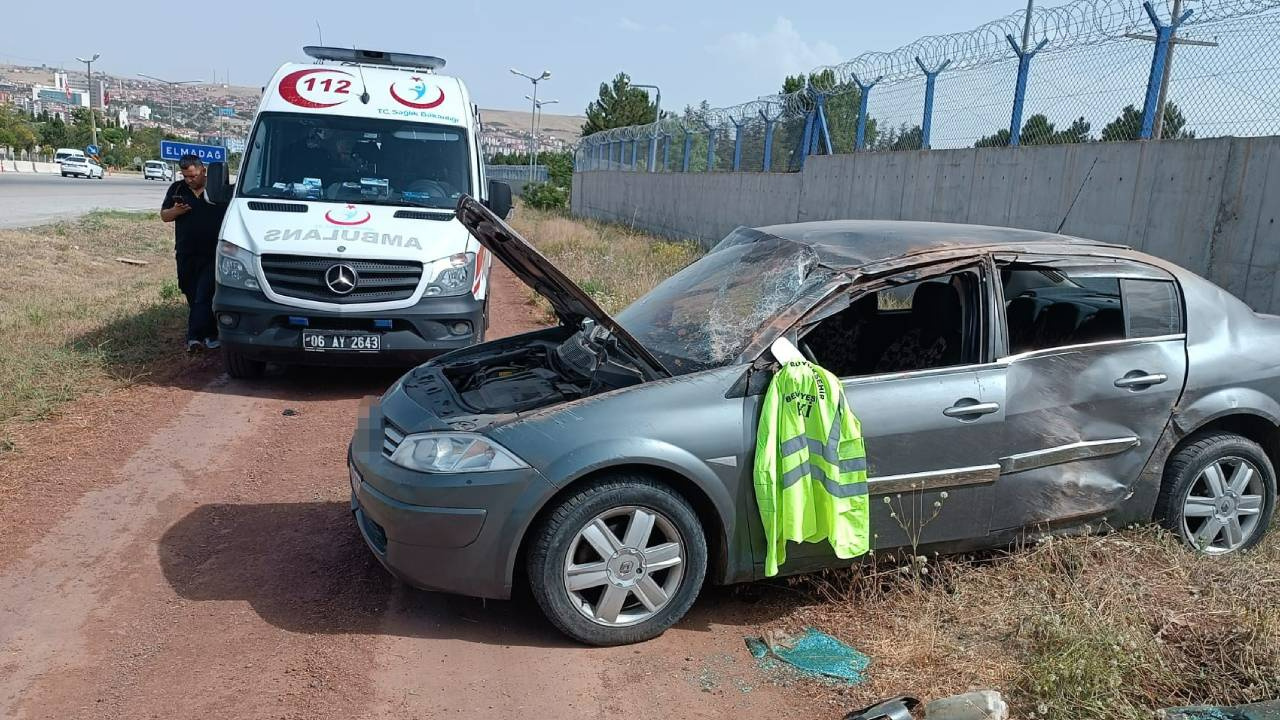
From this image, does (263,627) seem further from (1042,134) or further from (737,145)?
(737,145)

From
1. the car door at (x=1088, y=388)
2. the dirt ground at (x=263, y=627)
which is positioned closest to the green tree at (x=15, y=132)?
the dirt ground at (x=263, y=627)

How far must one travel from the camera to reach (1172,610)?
3.96 m

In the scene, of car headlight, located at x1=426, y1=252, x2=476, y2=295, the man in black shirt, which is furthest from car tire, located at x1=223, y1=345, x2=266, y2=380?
car headlight, located at x1=426, y1=252, x2=476, y2=295

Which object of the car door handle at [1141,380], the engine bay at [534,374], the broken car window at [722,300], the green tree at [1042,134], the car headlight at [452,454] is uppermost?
the green tree at [1042,134]

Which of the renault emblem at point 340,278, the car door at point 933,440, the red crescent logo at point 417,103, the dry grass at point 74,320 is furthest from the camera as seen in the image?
the red crescent logo at point 417,103

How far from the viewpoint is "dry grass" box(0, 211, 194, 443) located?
7457mm

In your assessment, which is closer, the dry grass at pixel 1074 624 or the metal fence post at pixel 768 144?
the dry grass at pixel 1074 624

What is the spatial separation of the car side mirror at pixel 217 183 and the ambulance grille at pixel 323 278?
114 cm

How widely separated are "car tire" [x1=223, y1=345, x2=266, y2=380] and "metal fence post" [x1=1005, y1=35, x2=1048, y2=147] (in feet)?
26.3

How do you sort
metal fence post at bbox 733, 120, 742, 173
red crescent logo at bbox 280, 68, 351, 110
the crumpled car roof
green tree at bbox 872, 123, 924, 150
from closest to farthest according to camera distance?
the crumpled car roof < red crescent logo at bbox 280, 68, 351, 110 < green tree at bbox 872, 123, 924, 150 < metal fence post at bbox 733, 120, 742, 173

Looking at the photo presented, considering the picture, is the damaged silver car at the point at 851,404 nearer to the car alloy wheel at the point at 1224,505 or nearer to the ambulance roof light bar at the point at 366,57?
the car alloy wheel at the point at 1224,505

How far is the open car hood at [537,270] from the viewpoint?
160 inches

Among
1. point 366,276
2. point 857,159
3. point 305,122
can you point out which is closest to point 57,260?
point 305,122

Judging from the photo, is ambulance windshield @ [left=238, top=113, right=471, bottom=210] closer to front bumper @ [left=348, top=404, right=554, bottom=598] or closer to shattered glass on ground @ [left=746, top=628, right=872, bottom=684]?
front bumper @ [left=348, top=404, right=554, bottom=598]
